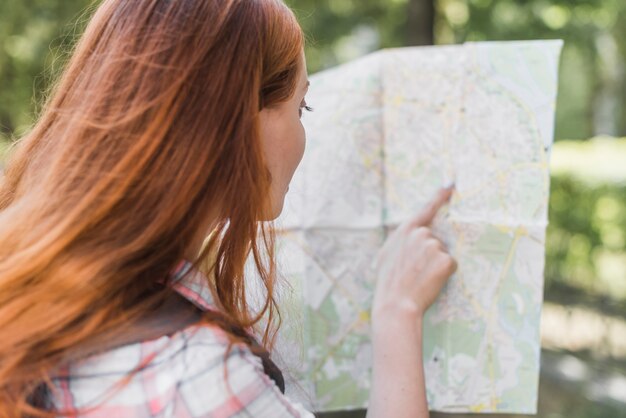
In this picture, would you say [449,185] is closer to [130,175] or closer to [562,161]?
[130,175]

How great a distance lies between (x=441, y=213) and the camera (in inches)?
73.3

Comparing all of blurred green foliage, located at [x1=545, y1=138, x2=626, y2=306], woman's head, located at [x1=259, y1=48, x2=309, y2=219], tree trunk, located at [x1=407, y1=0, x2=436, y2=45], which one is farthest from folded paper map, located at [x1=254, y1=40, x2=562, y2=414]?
blurred green foliage, located at [x1=545, y1=138, x2=626, y2=306]

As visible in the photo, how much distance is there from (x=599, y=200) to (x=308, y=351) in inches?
186

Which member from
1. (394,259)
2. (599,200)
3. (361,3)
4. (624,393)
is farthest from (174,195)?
(361,3)

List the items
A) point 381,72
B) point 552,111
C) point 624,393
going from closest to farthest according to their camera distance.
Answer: point 552,111
point 381,72
point 624,393

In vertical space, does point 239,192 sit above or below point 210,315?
above

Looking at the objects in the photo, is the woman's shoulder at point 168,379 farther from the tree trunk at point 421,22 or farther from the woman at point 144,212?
the tree trunk at point 421,22

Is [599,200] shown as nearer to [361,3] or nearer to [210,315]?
[361,3]

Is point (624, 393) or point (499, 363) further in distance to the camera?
point (624, 393)

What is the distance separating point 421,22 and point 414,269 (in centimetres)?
421

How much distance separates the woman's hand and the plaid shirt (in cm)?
70

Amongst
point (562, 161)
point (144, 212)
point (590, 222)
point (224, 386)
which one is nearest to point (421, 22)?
point (562, 161)

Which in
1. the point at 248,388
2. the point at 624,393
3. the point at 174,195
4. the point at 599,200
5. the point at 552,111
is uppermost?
the point at 174,195

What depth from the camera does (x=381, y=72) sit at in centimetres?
196
